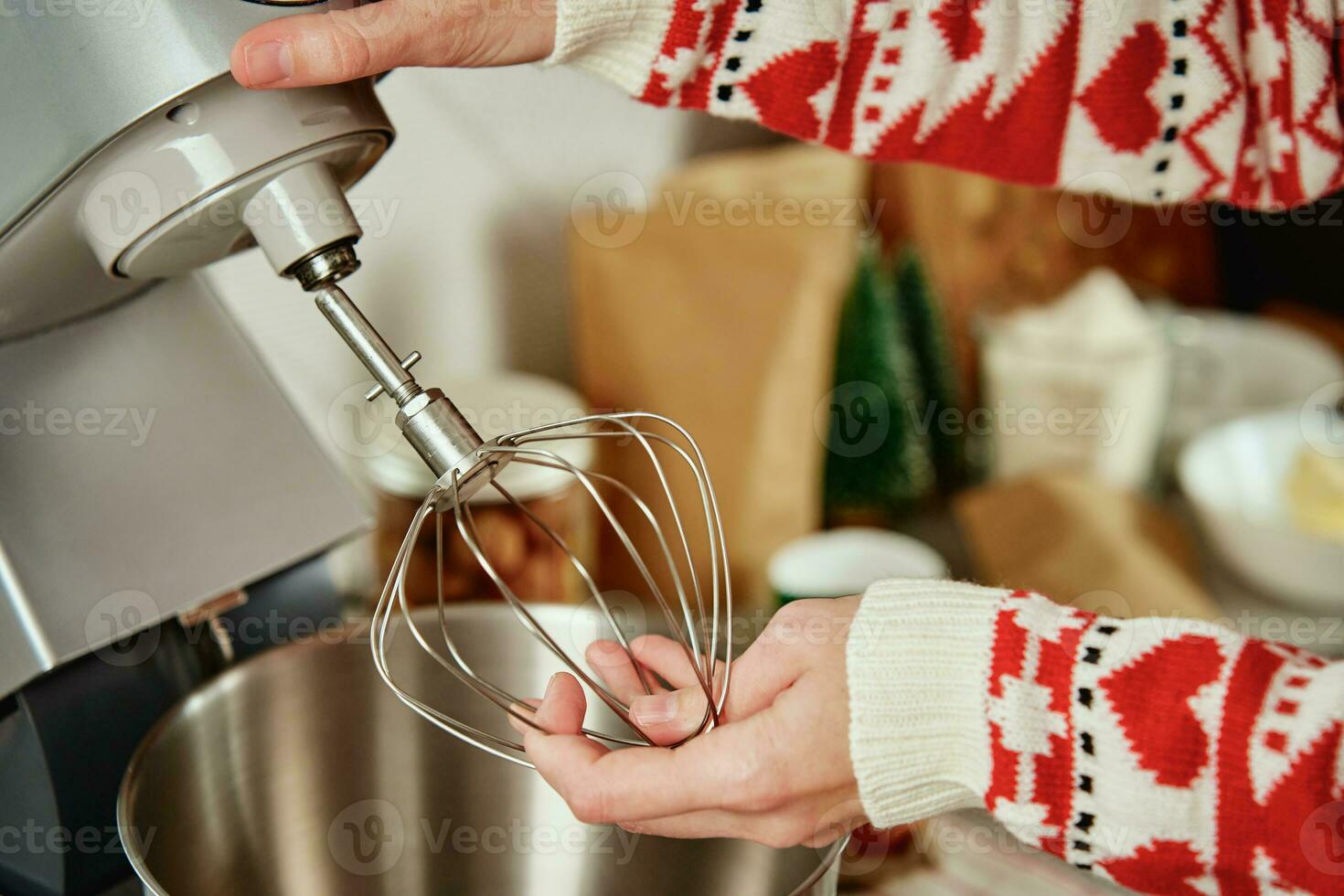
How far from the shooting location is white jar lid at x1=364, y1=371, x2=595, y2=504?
0.56 metres

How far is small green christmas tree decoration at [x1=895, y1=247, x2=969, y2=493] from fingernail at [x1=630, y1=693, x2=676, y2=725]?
55cm

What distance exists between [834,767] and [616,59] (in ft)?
0.73

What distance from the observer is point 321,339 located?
0.64 meters

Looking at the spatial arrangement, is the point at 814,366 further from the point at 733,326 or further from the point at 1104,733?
the point at 1104,733

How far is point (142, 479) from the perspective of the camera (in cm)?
36

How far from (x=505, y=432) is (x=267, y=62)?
1.11 ft

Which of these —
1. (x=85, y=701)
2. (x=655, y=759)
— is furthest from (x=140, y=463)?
(x=655, y=759)

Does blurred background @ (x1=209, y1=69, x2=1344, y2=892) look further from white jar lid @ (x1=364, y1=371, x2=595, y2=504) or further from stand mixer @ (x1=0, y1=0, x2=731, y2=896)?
stand mixer @ (x1=0, y1=0, x2=731, y2=896)

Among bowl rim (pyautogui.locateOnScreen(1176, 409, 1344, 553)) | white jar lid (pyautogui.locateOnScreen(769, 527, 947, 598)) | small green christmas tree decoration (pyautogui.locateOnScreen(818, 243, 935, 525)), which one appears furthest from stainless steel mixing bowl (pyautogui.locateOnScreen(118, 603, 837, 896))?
bowl rim (pyautogui.locateOnScreen(1176, 409, 1344, 553))

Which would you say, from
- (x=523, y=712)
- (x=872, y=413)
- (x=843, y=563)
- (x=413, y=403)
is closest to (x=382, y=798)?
(x=523, y=712)

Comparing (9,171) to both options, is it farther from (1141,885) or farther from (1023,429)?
(1023,429)

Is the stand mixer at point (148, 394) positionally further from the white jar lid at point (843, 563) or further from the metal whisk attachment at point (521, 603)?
the white jar lid at point (843, 563)

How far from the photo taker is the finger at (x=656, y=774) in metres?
0.29

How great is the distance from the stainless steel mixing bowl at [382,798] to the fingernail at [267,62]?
7.0 inches
